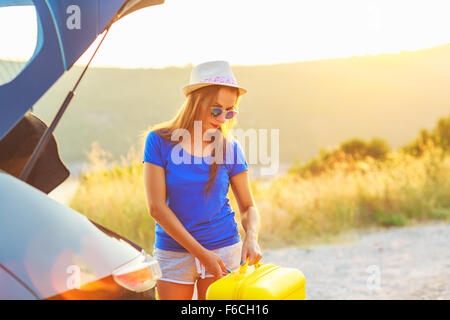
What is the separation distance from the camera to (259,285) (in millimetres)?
1965

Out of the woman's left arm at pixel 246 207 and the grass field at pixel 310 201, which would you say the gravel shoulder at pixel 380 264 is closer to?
the grass field at pixel 310 201

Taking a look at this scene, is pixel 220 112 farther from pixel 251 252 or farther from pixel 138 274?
pixel 138 274

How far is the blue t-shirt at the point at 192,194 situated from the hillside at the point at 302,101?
169ft

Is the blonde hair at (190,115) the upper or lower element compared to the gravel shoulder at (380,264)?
upper

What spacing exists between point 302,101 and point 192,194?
68396 millimetres

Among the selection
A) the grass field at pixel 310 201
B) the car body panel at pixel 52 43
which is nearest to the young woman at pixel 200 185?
the car body panel at pixel 52 43

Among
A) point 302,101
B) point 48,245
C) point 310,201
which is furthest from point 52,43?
point 302,101

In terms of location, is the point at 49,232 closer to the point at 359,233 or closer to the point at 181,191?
the point at 181,191

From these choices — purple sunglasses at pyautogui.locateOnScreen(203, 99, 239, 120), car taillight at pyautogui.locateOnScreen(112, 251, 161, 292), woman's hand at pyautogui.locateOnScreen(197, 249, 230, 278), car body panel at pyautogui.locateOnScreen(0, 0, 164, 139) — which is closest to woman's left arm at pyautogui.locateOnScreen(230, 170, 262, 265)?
woman's hand at pyautogui.locateOnScreen(197, 249, 230, 278)

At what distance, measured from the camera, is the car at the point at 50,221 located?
1509mm

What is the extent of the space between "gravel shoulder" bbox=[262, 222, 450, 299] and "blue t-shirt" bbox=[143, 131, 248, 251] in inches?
141

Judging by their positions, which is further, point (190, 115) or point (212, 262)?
point (190, 115)

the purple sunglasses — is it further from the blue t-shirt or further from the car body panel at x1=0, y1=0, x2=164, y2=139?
the car body panel at x1=0, y1=0, x2=164, y2=139
